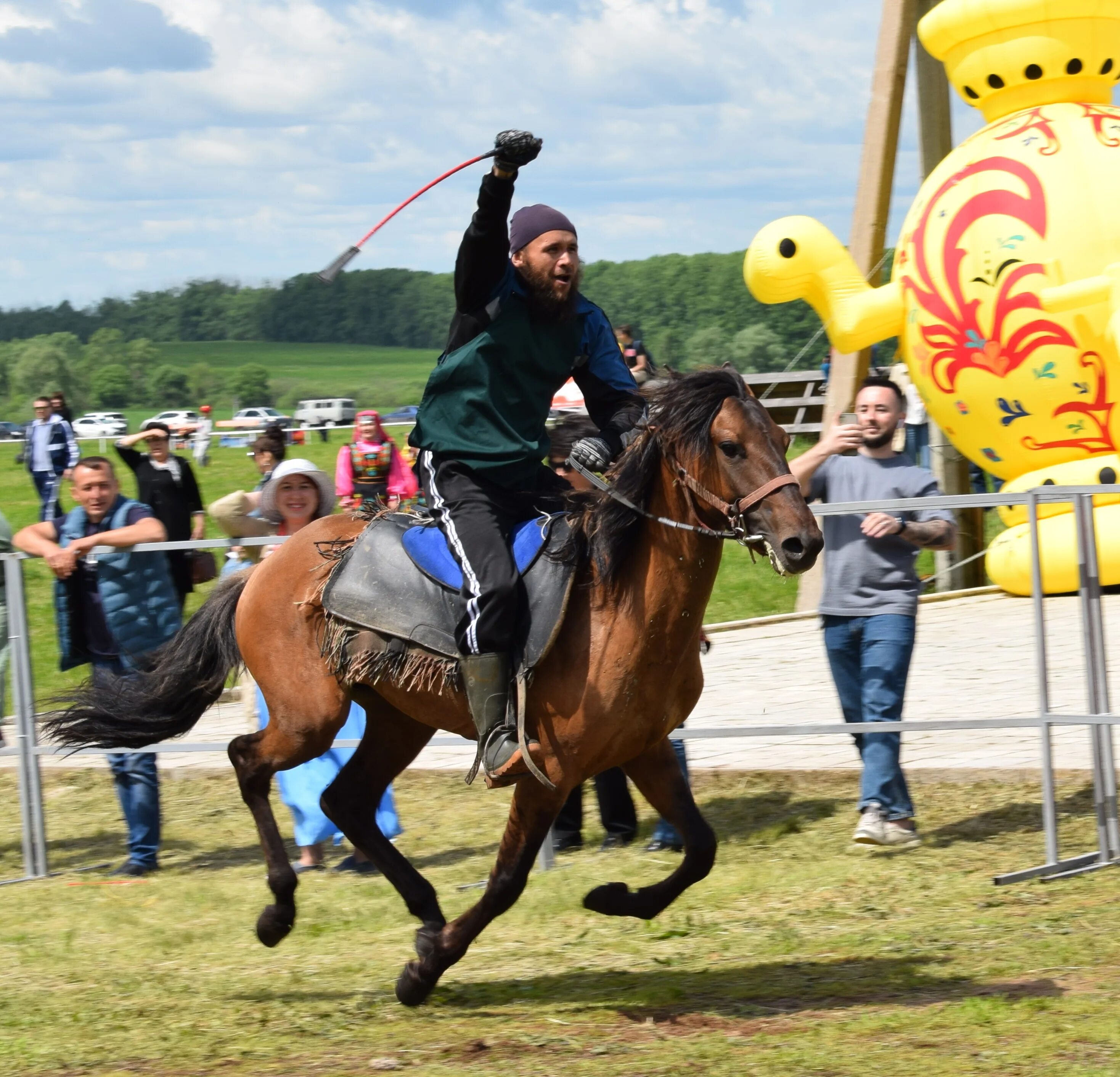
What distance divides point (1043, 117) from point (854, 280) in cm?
187

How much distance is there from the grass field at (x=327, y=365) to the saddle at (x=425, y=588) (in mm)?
48499

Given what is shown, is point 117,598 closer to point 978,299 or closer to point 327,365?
point 978,299

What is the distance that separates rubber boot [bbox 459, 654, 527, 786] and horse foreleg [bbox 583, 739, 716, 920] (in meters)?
0.46

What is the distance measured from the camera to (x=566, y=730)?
4.93 m

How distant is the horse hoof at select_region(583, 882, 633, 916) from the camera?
526 centimetres

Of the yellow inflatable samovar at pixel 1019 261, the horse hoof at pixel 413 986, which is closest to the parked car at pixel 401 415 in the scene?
the yellow inflatable samovar at pixel 1019 261

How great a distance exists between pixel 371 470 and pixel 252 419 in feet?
143

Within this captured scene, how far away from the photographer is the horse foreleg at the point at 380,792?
5480 millimetres

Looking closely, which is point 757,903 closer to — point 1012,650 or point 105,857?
point 1012,650

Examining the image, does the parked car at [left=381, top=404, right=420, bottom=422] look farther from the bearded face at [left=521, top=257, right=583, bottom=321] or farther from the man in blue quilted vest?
the bearded face at [left=521, top=257, right=583, bottom=321]

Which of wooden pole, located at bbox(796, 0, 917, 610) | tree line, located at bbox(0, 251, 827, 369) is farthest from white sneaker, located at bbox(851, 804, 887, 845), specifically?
tree line, located at bbox(0, 251, 827, 369)

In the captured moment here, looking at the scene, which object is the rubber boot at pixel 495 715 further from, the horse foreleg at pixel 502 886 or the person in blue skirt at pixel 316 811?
the person in blue skirt at pixel 316 811

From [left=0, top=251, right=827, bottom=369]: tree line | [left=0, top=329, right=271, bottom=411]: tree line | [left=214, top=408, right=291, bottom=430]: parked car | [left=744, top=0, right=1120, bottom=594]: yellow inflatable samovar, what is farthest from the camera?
[left=0, top=329, right=271, bottom=411]: tree line

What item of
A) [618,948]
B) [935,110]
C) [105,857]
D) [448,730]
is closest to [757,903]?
[618,948]
